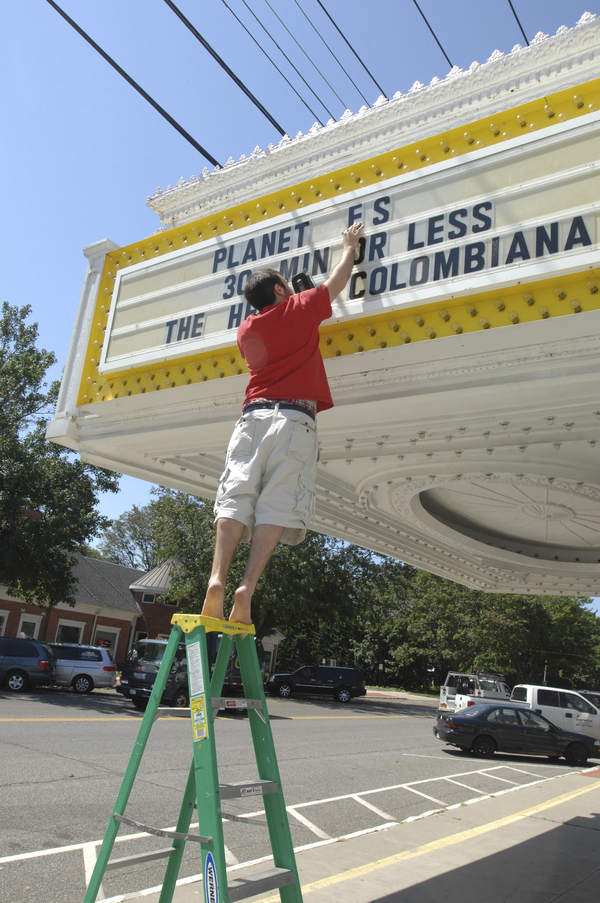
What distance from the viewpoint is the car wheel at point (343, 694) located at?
3058cm

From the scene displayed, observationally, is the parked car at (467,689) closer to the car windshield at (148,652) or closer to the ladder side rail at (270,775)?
the car windshield at (148,652)

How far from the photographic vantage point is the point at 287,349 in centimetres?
329

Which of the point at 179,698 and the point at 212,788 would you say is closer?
the point at 212,788

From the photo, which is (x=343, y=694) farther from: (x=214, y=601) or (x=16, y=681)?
(x=214, y=601)

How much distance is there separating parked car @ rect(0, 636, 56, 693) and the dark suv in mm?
11746

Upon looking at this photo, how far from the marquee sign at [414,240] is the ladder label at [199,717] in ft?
7.77

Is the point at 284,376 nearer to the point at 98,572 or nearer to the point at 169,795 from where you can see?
the point at 169,795

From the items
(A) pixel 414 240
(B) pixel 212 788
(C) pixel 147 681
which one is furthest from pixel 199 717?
(C) pixel 147 681

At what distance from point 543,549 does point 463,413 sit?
22.9ft

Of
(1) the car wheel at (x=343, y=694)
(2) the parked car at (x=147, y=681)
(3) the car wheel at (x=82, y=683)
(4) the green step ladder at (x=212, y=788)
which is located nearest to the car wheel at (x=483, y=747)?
(2) the parked car at (x=147, y=681)

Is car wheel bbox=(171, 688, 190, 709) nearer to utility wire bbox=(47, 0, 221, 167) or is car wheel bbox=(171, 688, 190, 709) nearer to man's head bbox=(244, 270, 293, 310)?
utility wire bbox=(47, 0, 221, 167)

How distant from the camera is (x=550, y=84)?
14.1ft

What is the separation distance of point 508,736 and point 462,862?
35.1 feet

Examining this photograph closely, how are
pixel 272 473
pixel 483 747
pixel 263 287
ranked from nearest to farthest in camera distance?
pixel 272 473
pixel 263 287
pixel 483 747
